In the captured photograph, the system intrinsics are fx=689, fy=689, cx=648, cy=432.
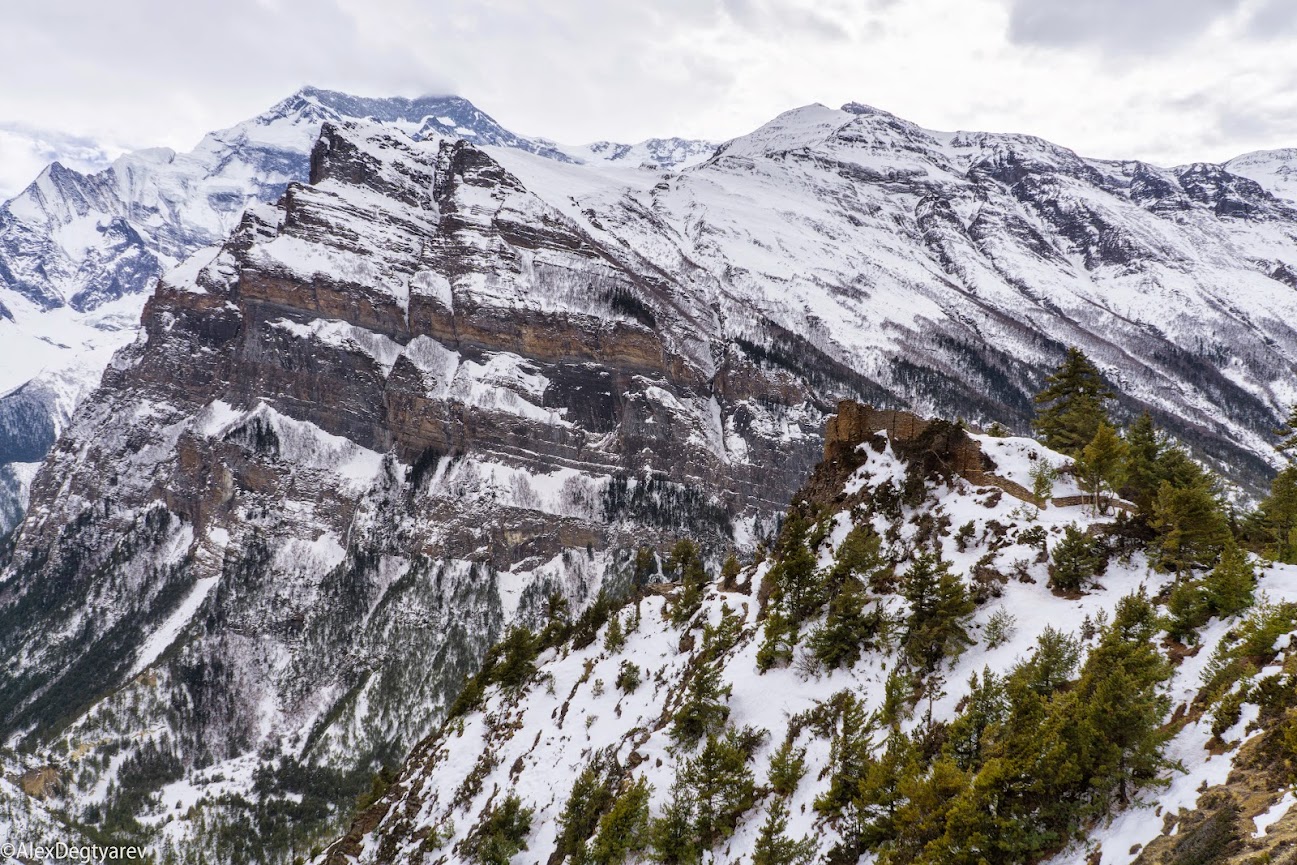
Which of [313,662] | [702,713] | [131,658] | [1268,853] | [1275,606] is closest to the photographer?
[1268,853]

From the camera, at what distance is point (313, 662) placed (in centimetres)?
16500

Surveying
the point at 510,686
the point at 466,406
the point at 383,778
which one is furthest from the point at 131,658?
the point at 510,686

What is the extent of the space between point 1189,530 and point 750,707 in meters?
19.8

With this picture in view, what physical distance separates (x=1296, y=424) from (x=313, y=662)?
180 m

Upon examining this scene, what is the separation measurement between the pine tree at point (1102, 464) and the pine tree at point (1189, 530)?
4.97m

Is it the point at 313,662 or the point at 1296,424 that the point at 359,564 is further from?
the point at 1296,424

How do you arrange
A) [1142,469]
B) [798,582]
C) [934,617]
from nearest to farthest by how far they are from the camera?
[934,617], [798,582], [1142,469]

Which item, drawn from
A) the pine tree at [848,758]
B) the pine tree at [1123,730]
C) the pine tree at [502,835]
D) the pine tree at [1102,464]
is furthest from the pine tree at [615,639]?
the pine tree at [1123,730]

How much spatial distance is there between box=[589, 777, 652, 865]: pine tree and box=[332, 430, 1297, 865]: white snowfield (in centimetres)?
124

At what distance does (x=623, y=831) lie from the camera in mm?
29312

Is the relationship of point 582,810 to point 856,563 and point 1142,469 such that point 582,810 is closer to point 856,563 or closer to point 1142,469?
point 856,563

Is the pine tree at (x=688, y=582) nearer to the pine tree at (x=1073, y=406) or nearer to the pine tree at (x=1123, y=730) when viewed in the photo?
the pine tree at (x=1073, y=406)

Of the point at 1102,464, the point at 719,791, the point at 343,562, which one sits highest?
the point at 343,562

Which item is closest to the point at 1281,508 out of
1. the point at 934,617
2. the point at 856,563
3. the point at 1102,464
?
the point at 1102,464
